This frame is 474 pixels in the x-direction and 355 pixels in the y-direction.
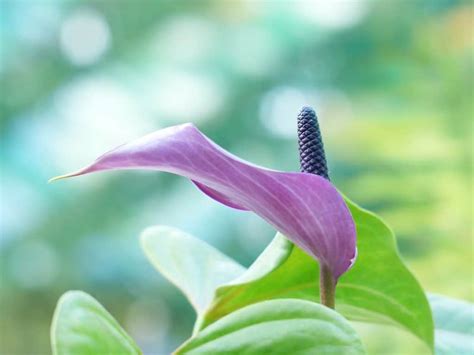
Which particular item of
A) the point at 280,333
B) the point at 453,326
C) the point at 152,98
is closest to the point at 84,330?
the point at 280,333

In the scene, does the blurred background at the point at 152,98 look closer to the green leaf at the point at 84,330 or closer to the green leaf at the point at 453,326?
the green leaf at the point at 453,326

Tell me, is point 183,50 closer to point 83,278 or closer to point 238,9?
point 238,9

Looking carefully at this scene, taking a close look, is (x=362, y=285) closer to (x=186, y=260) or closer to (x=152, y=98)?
(x=186, y=260)

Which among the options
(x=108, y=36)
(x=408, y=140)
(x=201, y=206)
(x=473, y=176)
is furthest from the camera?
(x=108, y=36)

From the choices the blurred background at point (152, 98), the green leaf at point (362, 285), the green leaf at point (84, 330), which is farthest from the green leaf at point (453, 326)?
the blurred background at point (152, 98)

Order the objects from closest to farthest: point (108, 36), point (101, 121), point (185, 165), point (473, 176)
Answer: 1. point (185, 165)
2. point (473, 176)
3. point (101, 121)
4. point (108, 36)

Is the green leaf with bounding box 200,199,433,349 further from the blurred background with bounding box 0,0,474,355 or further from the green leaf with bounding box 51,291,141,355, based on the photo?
the blurred background with bounding box 0,0,474,355

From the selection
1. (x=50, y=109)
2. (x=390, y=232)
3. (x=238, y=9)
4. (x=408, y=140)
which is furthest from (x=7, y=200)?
(x=390, y=232)
